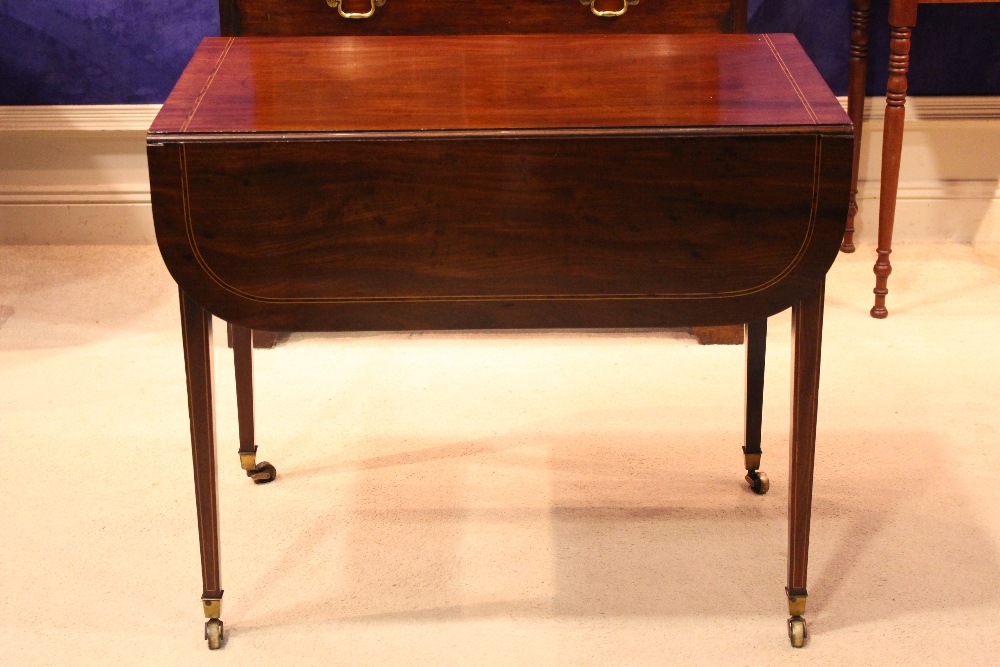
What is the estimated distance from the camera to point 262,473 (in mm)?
2391

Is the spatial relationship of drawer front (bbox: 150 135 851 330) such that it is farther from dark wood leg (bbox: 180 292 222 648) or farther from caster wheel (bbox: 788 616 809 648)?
caster wheel (bbox: 788 616 809 648)

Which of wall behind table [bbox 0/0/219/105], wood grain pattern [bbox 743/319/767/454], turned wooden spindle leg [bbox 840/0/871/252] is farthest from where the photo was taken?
wall behind table [bbox 0/0/219/105]

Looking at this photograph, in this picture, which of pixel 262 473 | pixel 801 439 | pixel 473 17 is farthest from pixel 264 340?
pixel 801 439

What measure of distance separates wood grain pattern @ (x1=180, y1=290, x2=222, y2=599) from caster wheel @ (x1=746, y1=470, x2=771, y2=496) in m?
1.03

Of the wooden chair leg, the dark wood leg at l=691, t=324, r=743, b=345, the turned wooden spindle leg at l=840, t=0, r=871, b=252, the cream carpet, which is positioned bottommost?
the cream carpet

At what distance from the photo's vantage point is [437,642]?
Result: 1.92 m

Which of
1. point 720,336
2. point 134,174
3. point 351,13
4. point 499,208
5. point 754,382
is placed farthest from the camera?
point 134,174

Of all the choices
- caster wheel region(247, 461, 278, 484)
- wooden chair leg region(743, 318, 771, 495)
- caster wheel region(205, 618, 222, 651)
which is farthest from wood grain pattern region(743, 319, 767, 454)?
caster wheel region(205, 618, 222, 651)

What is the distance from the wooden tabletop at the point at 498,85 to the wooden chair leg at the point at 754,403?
510 millimetres

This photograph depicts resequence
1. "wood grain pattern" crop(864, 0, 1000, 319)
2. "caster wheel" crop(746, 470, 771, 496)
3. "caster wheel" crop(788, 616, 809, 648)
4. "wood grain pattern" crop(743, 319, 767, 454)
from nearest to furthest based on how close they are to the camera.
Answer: "caster wheel" crop(788, 616, 809, 648), "wood grain pattern" crop(743, 319, 767, 454), "caster wheel" crop(746, 470, 771, 496), "wood grain pattern" crop(864, 0, 1000, 319)

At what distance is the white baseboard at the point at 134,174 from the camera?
345cm

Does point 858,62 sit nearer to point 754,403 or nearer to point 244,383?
point 754,403

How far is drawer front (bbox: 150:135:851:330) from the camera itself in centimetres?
163

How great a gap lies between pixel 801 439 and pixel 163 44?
2317mm
